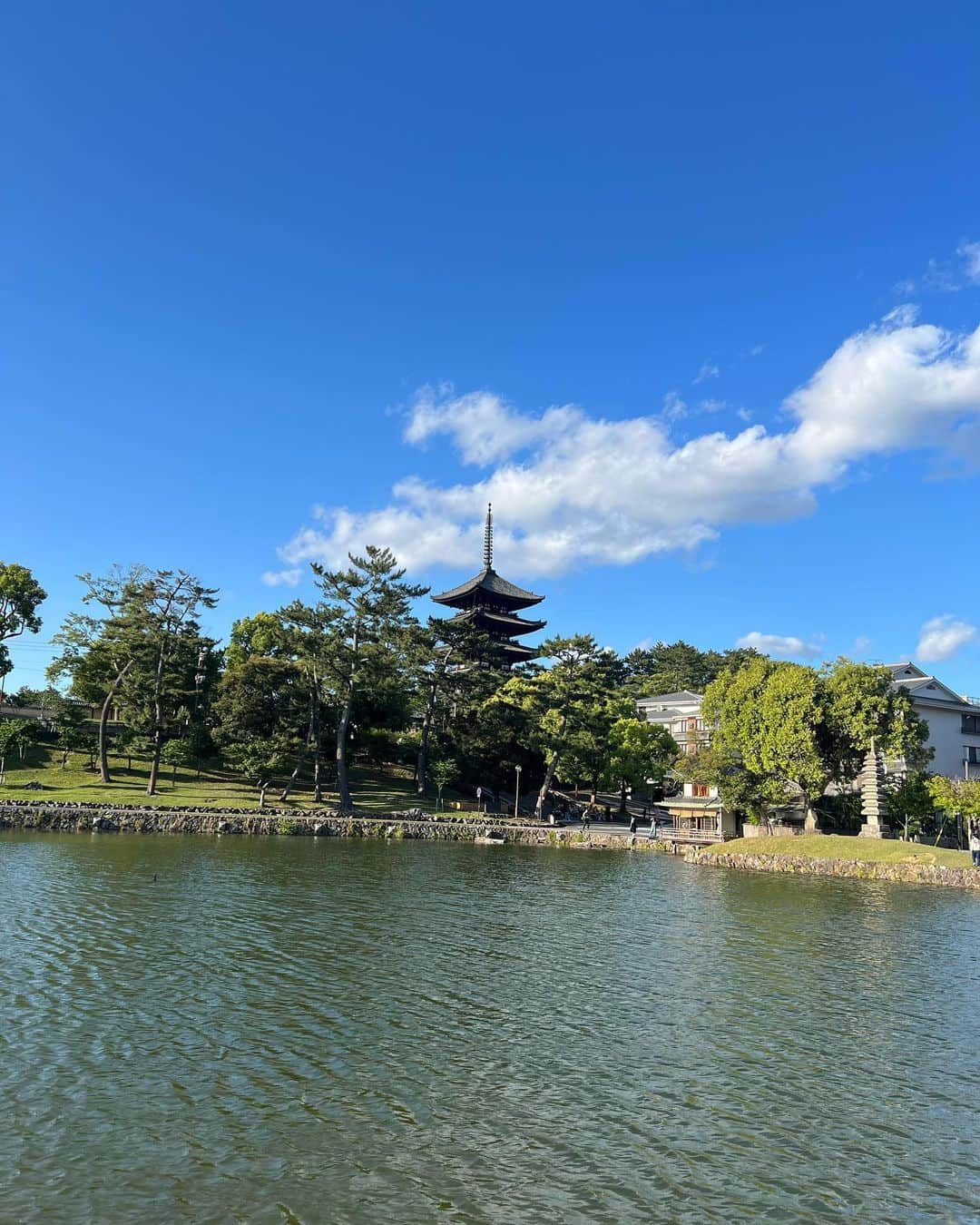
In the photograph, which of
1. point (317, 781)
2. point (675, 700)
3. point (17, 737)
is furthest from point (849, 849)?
point (17, 737)

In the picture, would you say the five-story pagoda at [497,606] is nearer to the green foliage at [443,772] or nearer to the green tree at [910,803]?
the green foliage at [443,772]

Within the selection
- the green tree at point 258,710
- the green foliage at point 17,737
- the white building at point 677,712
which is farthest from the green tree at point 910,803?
the green foliage at point 17,737

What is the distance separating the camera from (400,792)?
62125 mm

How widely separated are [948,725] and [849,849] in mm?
23228

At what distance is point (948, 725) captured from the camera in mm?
59500

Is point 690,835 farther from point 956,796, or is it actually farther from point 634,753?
point 956,796

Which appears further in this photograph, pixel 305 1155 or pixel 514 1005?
pixel 514 1005

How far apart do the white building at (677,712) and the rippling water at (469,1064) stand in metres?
53.7

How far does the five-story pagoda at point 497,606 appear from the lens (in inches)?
3295

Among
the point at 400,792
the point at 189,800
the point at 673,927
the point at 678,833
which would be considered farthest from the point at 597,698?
the point at 673,927

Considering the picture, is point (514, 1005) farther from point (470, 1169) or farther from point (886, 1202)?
point (886, 1202)

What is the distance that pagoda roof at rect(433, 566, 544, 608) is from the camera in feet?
280

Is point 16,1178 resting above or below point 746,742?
below

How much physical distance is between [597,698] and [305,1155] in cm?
5286
